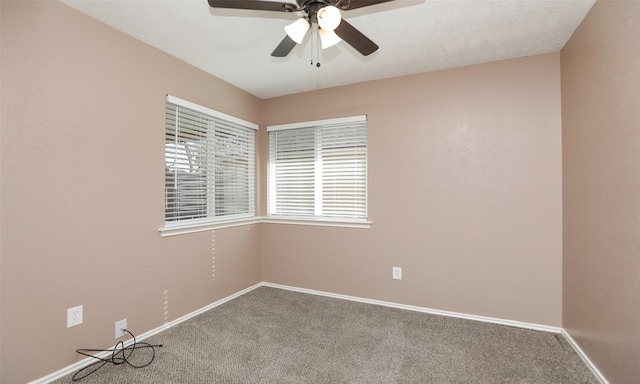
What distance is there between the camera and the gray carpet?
1.87 m

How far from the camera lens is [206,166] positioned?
2.98 meters

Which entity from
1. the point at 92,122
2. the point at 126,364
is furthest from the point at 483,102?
the point at 126,364

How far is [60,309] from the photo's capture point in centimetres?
184

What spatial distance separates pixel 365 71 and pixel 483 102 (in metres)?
1.15

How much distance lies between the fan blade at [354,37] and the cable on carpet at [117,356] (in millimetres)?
2485

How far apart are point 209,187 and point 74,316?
149 cm

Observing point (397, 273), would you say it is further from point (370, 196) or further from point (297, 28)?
point (297, 28)

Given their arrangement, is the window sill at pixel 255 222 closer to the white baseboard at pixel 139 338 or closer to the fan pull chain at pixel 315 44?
the white baseboard at pixel 139 338

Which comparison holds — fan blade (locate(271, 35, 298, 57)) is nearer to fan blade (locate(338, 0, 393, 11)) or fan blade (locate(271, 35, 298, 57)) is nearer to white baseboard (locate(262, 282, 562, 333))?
fan blade (locate(338, 0, 393, 11))

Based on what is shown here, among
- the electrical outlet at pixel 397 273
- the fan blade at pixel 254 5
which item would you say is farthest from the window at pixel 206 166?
the electrical outlet at pixel 397 273

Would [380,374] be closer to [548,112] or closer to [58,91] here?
[548,112]

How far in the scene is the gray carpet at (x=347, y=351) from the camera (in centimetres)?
187

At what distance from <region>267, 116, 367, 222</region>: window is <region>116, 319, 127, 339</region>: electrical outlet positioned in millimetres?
1900

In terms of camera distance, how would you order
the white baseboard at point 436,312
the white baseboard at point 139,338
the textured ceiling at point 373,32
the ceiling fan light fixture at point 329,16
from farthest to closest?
the white baseboard at point 436,312, the textured ceiling at point 373,32, the white baseboard at point 139,338, the ceiling fan light fixture at point 329,16
